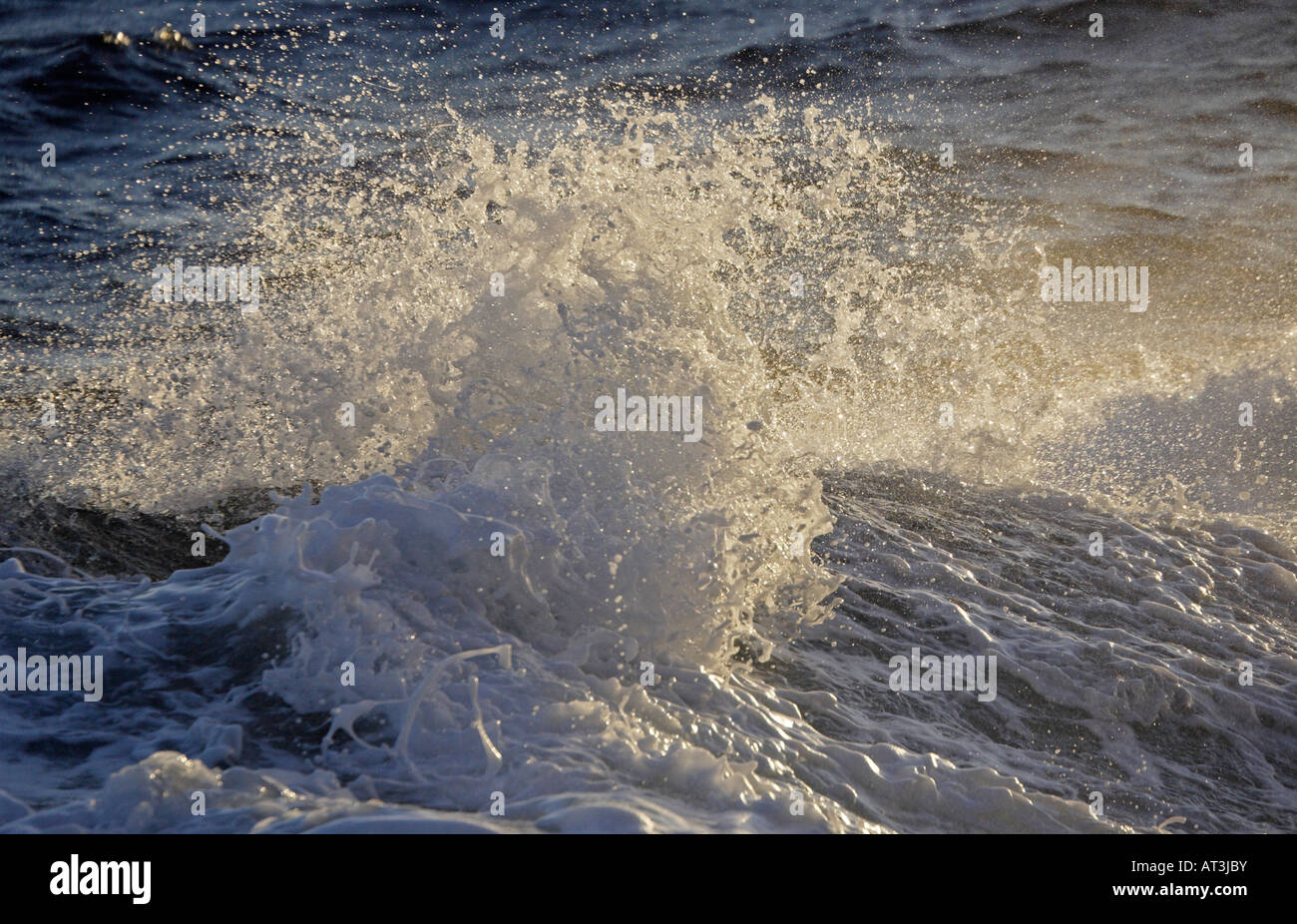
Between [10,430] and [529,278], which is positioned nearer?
[529,278]

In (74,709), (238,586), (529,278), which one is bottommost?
(74,709)

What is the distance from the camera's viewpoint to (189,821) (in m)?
2.34

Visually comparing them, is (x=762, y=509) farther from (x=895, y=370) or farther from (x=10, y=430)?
(x=10, y=430)

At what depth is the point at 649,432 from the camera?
4043 mm

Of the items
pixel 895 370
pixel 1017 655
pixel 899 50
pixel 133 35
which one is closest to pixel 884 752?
pixel 1017 655

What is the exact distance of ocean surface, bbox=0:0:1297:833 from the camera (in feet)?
9.66

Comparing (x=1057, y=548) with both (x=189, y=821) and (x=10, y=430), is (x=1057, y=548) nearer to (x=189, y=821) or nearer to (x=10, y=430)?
(x=189, y=821)

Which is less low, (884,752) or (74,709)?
(74,709)

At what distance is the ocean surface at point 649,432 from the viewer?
2943mm

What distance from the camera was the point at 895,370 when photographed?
7332 mm

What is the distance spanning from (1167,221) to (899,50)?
3.28 meters

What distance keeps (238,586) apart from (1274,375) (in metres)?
7.68

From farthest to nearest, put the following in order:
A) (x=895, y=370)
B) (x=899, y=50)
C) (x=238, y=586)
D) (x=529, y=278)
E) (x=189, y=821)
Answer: (x=899, y=50) → (x=895, y=370) → (x=529, y=278) → (x=238, y=586) → (x=189, y=821)

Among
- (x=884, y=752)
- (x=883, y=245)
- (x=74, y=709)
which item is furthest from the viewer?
(x=883, y=245)
